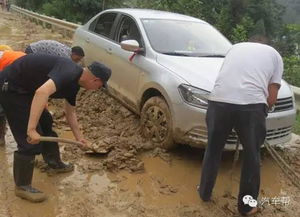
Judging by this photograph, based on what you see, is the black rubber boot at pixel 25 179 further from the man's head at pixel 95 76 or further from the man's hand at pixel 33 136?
the man's head at pixel 95 76

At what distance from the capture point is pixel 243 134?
3.78 metres

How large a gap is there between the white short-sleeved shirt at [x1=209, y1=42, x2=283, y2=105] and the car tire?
1274 millimetres

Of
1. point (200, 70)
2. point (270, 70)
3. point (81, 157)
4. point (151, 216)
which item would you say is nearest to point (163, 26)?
point (200, 70)

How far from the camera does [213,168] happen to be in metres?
4.03

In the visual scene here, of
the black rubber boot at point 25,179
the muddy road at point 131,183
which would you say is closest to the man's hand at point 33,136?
the black rubber boot at point 25,179

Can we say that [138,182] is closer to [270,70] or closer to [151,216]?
[151,216]

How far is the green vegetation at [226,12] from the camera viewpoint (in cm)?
1400

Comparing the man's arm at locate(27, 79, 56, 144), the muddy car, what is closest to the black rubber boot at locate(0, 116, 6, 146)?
the muddy car

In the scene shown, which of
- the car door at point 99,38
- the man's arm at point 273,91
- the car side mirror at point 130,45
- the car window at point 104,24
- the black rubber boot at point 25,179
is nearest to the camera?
the man's arm at point 273,91

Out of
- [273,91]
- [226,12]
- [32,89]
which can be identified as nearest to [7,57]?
[32,89]

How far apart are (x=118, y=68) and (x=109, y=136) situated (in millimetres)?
1085

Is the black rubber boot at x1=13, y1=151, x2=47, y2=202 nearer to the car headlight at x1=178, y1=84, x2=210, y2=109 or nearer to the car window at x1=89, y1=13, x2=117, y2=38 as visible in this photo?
the car headlight at x1=178, y1=84, x2=210, y2=109

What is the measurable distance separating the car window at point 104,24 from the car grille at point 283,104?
3.03m

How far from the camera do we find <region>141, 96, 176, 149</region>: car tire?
5016 millimetres
